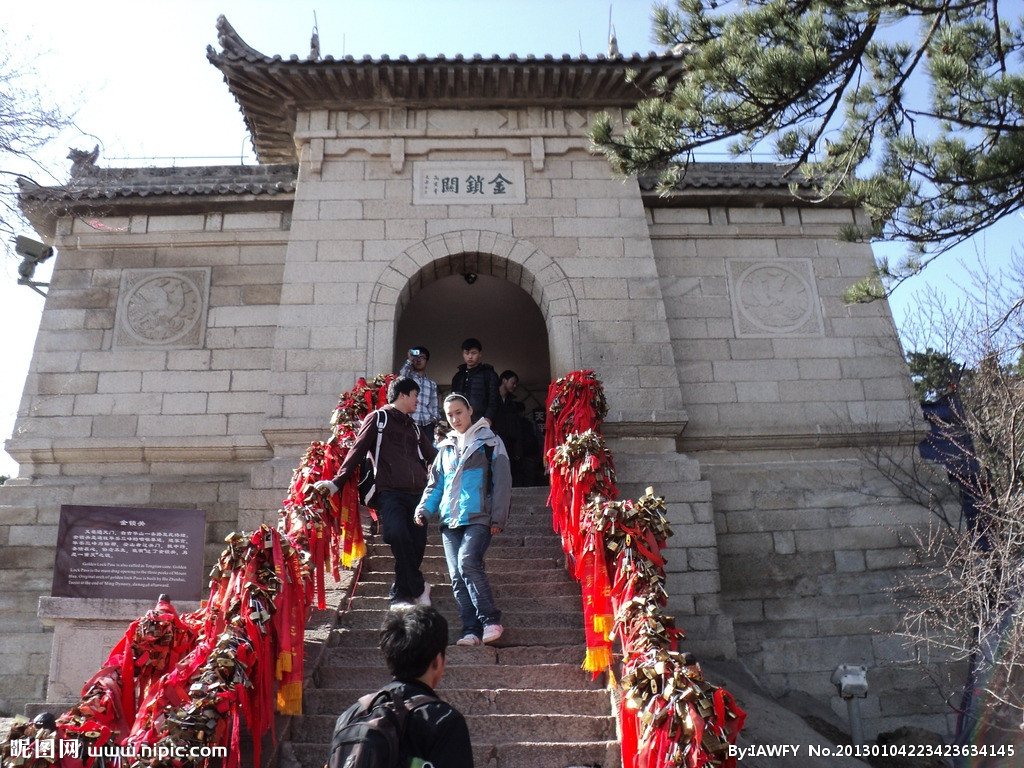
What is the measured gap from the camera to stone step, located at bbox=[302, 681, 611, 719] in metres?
4.71

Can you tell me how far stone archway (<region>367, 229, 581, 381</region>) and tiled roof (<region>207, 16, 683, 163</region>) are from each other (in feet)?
5.91

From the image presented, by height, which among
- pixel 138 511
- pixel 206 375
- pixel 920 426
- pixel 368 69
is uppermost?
pixel 368 69

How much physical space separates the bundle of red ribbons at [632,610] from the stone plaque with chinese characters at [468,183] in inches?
117

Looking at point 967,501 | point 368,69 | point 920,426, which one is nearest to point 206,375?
point 368,69

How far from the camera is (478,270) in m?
9.53

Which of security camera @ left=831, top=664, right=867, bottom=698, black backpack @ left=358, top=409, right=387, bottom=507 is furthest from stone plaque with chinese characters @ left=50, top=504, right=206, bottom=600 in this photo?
security camera @ left=831, top=664, right=867, bottom=698

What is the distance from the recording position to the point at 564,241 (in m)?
9.30

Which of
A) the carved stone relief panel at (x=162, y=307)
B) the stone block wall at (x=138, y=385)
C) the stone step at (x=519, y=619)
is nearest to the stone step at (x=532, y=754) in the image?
the stone step at (x=519, y=619)

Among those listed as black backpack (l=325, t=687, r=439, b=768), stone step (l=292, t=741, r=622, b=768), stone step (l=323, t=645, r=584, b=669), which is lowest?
stone step (l=292, t=741, r=622, b=768)

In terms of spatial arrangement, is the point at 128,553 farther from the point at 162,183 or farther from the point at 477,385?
the point at 162,183

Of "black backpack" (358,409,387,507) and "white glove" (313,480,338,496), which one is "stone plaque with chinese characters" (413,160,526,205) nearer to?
"black backpack" (358,409,387,507)

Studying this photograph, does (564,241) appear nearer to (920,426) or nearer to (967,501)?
(920,426)

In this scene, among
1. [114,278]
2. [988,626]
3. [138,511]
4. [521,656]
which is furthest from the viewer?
[114,278]

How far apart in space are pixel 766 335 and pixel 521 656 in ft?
18.5
